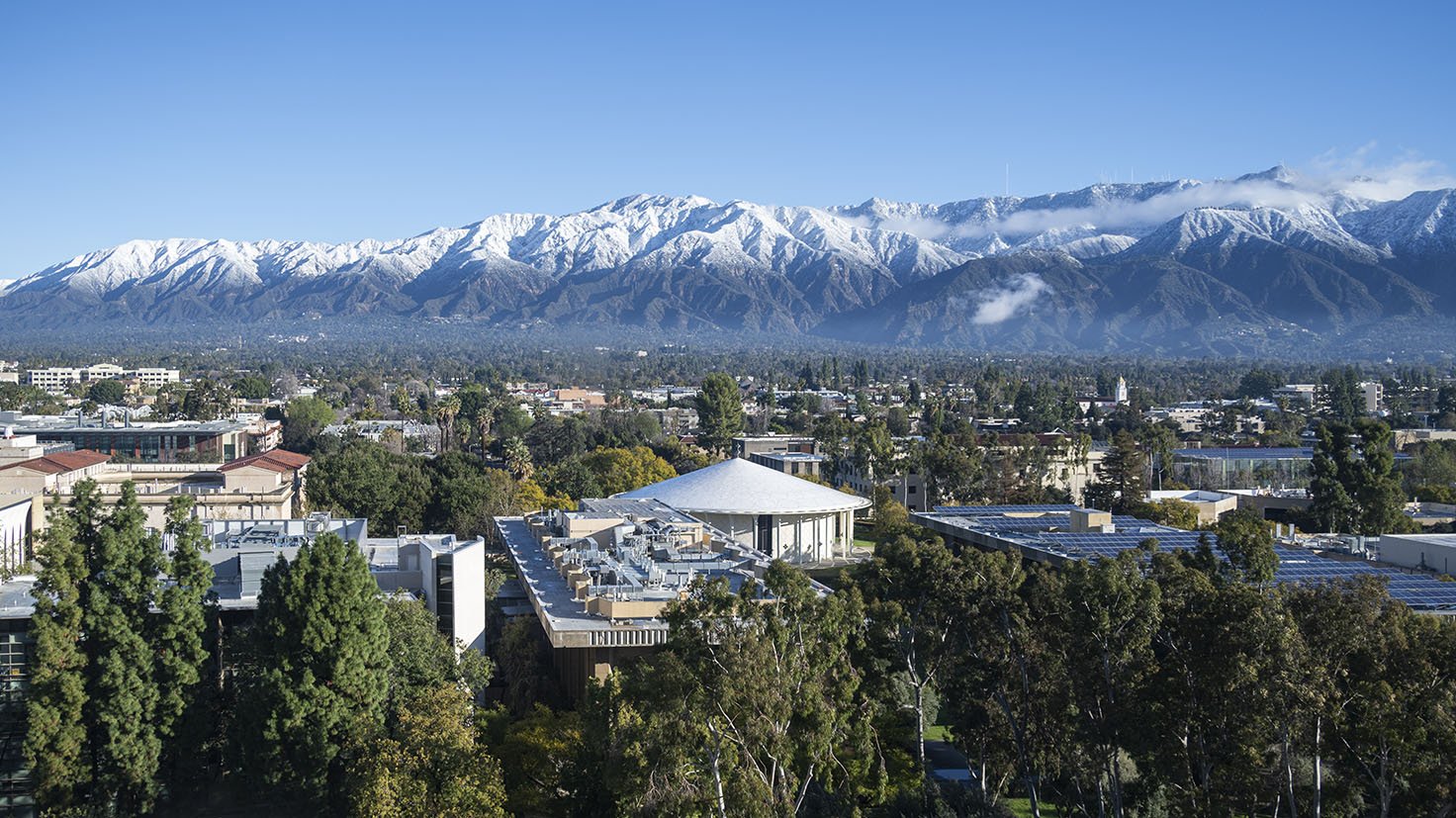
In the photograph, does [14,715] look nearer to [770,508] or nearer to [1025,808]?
[1025,808]

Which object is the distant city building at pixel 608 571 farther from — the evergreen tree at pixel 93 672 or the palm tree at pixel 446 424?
the palm tree at pixel 446 424

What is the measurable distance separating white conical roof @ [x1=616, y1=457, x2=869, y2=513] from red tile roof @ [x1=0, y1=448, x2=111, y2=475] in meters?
21.0

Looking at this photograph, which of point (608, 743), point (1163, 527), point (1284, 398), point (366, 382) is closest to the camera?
point (608, 743)

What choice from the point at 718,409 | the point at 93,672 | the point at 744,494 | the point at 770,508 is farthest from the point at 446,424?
the point at 93,672

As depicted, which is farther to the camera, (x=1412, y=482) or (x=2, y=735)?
(x=1412, y=482)

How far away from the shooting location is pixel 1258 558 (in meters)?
25.0

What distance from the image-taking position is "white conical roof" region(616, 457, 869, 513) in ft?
170

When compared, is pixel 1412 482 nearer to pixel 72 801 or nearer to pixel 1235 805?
pixel 1235 805

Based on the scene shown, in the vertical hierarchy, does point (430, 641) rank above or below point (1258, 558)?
below

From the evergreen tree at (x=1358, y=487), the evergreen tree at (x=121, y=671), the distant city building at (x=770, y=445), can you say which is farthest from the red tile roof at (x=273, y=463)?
Answer: the evergreen tree at (x=1358, y=487)

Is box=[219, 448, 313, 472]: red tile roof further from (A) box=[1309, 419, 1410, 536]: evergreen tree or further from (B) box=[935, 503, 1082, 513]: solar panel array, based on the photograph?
(A) box=[1309, 419, 1410, 536]: evergreen tree

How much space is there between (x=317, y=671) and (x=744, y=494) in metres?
29.1

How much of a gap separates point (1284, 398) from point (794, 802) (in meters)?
128

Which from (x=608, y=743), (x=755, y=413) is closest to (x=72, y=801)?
(x=608, y=743)
